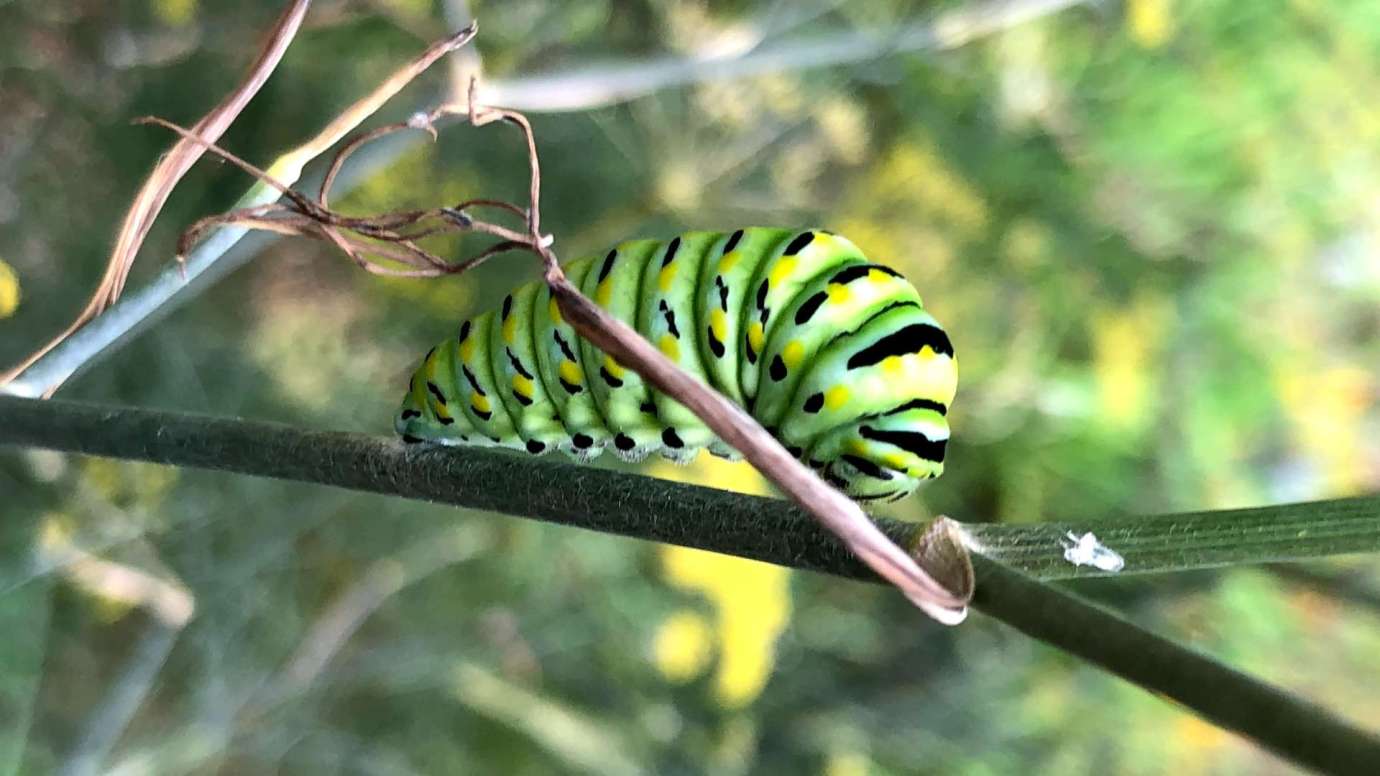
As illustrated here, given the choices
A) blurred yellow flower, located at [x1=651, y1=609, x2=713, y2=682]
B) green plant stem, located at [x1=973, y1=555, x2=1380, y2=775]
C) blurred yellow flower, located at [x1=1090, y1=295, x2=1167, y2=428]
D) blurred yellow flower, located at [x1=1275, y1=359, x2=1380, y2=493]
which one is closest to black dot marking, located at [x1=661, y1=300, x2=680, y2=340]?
green plant stem, located at [x1=973, y1=555, x2=1380, y2=775]

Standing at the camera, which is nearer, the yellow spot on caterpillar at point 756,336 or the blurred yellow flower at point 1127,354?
the yellow spot on caterpillar at point 756,336

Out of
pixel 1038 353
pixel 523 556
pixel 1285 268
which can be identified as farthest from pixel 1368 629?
pixel 523 556

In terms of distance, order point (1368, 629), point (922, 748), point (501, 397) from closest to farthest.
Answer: point (501, 397)
point (922, 748)
point (1368, 629)

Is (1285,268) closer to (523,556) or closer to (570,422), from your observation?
(523,556)

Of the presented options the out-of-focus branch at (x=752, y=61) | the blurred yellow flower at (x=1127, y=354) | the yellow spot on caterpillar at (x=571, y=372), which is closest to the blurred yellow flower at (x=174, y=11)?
the out-of-focus branch at (x=752, y=61)

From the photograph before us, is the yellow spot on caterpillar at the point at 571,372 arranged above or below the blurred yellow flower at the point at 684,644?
below

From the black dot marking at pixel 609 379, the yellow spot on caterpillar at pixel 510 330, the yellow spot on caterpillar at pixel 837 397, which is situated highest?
the yellow spot on caterpillar at pixel 510 330

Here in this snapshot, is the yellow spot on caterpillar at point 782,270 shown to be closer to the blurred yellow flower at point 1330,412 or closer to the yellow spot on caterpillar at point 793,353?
the yellow spot on caterpillar at point 793,353
